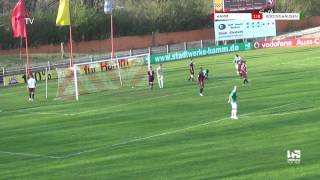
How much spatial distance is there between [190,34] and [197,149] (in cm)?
7280

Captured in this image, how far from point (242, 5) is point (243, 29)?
18.0 meters

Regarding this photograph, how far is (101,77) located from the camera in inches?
2067

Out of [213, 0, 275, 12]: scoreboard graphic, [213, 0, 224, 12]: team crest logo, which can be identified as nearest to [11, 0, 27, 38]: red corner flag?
[213, 0, 224, 12]: team crest logo

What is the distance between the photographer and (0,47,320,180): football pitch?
20.4 m

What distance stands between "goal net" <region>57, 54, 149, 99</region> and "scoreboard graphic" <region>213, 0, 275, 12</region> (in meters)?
11.0

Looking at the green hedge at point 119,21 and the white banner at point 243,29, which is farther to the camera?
the green hedge at point 119,21

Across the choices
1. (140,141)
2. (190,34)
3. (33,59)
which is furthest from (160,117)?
(190,34)

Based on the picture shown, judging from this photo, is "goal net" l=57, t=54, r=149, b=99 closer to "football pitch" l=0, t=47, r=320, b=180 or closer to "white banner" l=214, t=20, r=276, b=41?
"football pitch" l=0, t=47, r=320, b=180

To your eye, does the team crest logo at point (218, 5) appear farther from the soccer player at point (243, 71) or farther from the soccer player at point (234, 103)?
the soccer player at point (234, 103)

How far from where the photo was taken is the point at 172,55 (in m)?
71.1

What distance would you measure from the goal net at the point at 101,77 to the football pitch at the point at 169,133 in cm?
257

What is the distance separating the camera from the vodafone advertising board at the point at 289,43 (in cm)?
7506

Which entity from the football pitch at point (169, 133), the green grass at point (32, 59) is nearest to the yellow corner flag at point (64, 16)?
the football pitch at point (169, 133)

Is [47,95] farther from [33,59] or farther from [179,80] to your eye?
[33,59]
